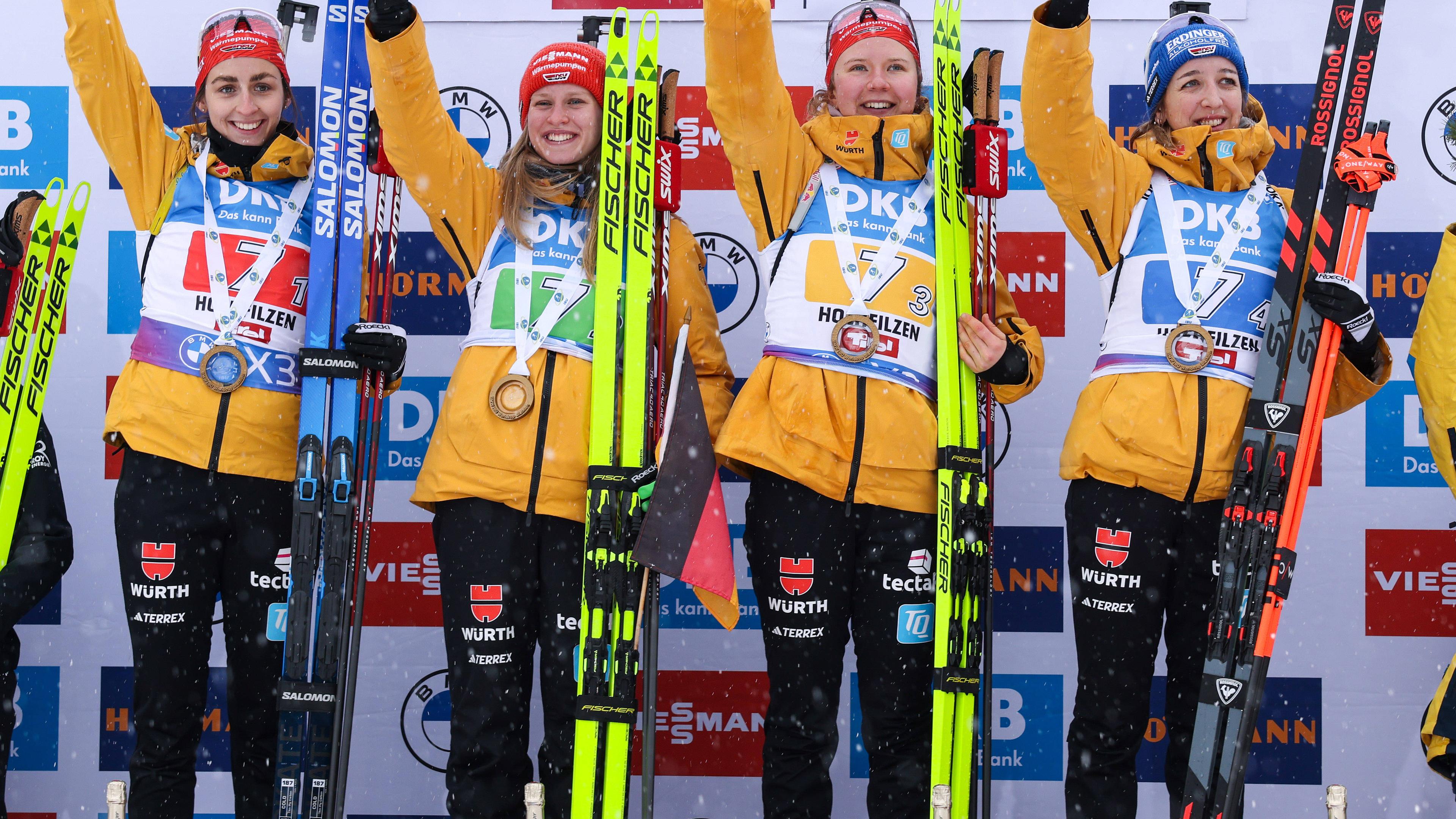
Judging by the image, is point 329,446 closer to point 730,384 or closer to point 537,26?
point 730,384

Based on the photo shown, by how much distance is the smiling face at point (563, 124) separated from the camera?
9.49ft

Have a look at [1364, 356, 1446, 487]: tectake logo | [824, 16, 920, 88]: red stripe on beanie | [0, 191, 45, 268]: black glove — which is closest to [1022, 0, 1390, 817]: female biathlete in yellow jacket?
[824, 16, 920, 88]: red stripe on beanie

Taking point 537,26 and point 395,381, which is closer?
point 395,381

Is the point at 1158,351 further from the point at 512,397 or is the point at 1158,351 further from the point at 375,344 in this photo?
the point at 375,344

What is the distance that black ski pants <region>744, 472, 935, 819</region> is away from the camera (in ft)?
8.65

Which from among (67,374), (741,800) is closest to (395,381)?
(67,374)

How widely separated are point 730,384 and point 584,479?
1.55ft

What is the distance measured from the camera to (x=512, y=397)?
2.68 meters

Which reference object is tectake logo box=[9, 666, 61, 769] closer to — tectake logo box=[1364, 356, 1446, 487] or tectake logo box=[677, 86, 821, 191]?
tectake logo box=[677, 86, 821, 191]

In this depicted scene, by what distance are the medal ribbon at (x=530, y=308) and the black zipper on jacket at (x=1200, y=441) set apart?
1.43 meters

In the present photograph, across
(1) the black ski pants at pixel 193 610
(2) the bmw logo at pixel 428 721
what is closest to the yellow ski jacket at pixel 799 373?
(1) the black ski pants at pixel 193 610

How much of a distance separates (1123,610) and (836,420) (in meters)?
0.75

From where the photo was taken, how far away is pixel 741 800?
12.0ft

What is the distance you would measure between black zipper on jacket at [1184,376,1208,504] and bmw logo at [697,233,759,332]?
144 cm
